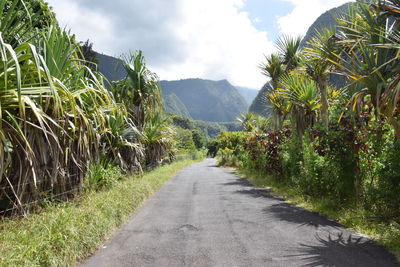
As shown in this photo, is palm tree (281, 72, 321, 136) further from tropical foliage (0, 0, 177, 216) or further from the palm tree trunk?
tropical foliage (0, 0, 177, 216)

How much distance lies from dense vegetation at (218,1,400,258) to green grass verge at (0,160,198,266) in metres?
4.24

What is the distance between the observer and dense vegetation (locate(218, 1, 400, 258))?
4.49 m

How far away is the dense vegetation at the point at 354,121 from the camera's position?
14.7 feet

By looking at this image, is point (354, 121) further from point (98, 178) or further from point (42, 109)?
point (98, 178)

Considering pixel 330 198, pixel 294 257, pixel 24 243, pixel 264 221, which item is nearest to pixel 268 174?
pixel 330 198

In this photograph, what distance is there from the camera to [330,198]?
259 inches

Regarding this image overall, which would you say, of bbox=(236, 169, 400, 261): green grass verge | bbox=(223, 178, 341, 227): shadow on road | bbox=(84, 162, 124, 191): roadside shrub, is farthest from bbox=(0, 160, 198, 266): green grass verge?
bbox=(236, 169, 400, 261): green grass verge

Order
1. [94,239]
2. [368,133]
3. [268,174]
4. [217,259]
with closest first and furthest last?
[217,259], [94,239], [368,133], [268,174]

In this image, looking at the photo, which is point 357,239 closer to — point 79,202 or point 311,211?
point 311,211

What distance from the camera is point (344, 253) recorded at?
3.84 m

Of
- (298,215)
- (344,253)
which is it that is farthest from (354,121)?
(344,253)

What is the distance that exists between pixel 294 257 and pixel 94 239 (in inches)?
108

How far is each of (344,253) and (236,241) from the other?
1478mm

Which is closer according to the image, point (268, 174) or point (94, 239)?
point (94, 239)
